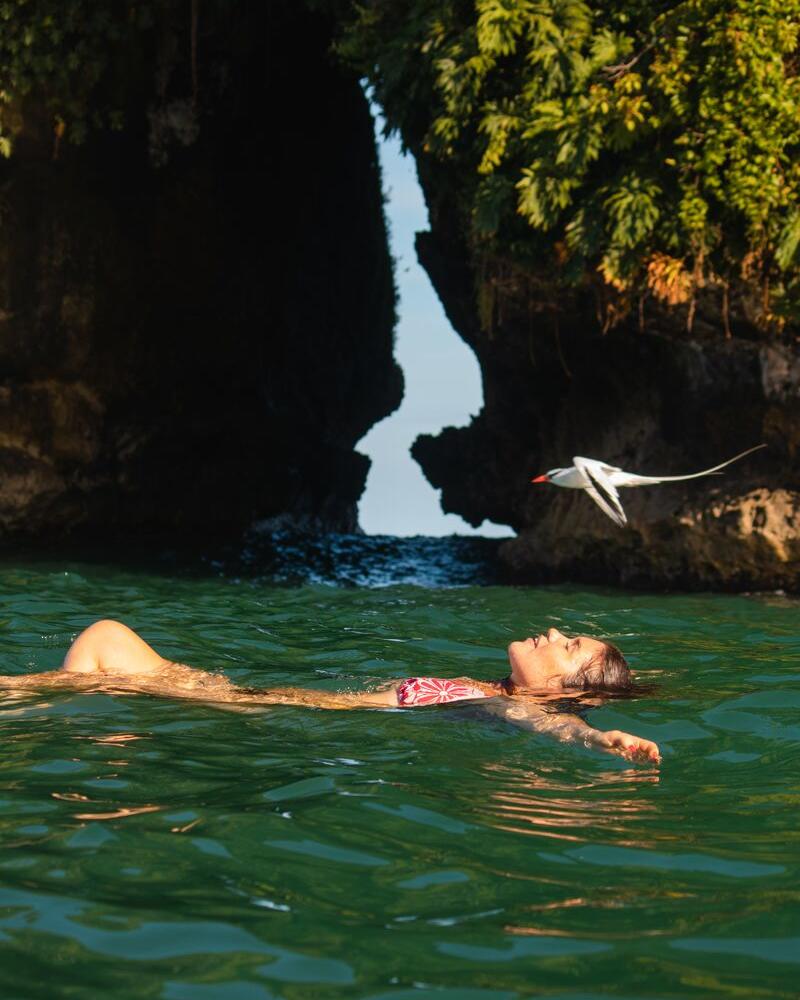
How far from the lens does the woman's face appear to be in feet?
24.0

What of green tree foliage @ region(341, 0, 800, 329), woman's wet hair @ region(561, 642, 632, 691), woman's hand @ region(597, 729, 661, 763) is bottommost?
woman's hand @ region(597, 729, 661, 763)

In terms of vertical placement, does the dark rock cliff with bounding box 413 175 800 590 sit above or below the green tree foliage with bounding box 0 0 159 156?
below

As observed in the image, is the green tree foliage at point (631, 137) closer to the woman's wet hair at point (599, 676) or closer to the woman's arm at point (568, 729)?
the woman's wet hair at point (599, 676)

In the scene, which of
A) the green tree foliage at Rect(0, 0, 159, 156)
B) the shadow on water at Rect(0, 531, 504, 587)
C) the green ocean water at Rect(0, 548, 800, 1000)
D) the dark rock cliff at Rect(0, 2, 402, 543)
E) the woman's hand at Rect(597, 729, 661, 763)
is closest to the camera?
the green ocean water at Rect(0, 548, 800, 1000)

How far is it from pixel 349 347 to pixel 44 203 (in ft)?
35.9

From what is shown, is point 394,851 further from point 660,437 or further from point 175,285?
point 175,285

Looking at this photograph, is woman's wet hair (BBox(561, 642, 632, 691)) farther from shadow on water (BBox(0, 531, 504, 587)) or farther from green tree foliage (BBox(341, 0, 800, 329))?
shadow on water (BBox(0, 531, 504, 587))

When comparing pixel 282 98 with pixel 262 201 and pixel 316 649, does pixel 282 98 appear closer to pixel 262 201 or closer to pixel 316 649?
pixel 262 201

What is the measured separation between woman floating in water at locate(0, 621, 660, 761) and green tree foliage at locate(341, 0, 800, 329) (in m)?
7.67

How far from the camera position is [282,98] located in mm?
22359

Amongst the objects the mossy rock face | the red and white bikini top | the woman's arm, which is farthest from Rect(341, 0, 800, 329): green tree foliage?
the woman's arm

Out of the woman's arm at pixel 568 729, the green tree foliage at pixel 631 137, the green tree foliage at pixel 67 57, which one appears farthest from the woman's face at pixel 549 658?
the green tree foliage at pixel 67 57

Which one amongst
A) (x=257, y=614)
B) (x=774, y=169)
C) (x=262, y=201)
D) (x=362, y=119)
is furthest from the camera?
(x=362, y=119)

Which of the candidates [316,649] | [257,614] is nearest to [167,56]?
[257,614]
